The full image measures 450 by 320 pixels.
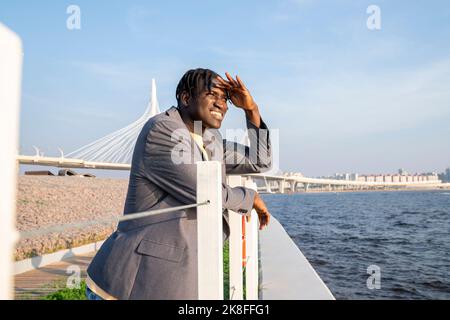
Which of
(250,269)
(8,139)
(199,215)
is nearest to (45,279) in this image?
(250,269)

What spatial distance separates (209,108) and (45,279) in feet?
13.2

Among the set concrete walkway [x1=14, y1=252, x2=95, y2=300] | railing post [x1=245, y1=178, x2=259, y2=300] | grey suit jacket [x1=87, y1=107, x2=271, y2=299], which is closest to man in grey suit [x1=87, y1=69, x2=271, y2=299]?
grey suit jacket [x1=87, y1=107, x2=271, y2=299]

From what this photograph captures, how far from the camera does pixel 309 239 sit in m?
13.5

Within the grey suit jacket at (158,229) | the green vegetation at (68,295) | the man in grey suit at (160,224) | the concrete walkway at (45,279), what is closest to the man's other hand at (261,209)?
the man in grey suit at (160,224)

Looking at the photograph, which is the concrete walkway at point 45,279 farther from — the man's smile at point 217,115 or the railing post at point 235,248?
the man's smile at point 217,115

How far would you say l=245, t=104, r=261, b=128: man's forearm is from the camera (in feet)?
6.00

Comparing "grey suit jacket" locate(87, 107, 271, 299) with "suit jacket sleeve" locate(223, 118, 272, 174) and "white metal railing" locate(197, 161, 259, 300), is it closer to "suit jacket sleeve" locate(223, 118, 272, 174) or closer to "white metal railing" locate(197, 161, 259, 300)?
"white metal railing" locate(197, 161, 259, 300)

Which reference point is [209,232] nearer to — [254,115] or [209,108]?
[209,108]

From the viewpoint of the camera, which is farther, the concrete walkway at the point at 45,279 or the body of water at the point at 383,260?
Result: the body of water at the point at 383,260

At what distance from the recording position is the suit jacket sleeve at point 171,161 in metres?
1.23

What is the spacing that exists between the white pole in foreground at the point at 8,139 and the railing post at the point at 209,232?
0.70 m

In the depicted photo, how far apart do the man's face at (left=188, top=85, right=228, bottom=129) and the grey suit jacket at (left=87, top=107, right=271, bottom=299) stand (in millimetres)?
134
